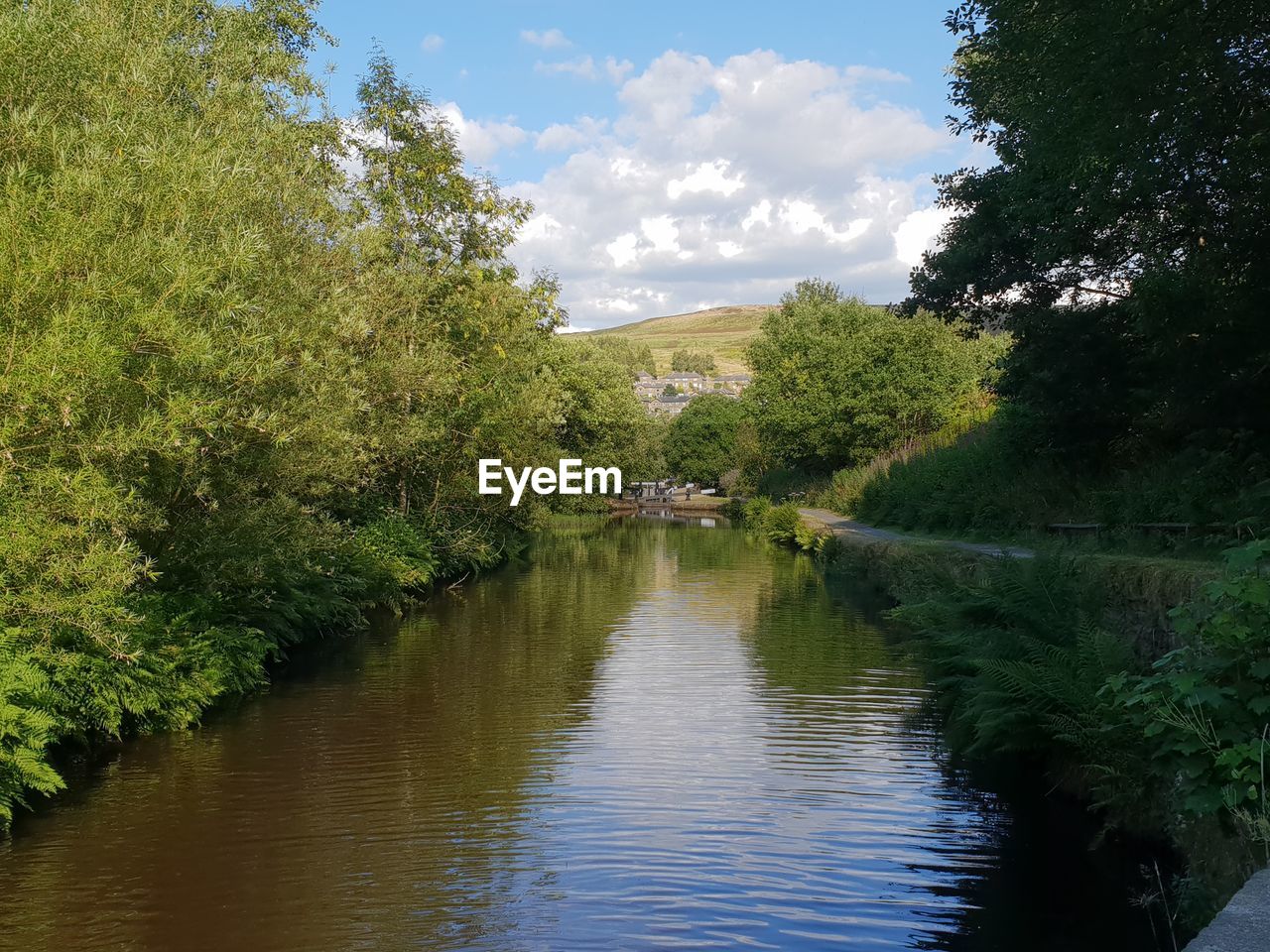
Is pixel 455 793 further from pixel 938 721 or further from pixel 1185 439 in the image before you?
pixel 1185 439

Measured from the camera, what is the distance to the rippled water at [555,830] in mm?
7586

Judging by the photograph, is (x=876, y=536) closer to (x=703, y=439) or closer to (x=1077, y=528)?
(x=1077, y=528)

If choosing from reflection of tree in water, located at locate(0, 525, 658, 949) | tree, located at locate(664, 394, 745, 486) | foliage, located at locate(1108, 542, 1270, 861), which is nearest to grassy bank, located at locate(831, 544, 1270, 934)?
foliage, located at locate(1108, 542, 1270, 861)

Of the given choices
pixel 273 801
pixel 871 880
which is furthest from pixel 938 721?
pixel 273 801

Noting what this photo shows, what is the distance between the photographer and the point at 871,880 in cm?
838

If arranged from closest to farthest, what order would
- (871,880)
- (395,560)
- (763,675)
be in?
(871,880)
(763,675)
(395,560)

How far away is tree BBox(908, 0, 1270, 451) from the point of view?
11.8 meters

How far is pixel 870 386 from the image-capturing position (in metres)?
48.4

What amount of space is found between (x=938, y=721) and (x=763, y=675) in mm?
3526

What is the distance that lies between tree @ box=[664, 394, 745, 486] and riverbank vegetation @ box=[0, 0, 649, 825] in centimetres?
8351

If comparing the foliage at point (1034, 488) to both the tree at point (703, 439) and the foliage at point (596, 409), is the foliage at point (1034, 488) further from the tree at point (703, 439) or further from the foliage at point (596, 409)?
the tree at point (703, 439)

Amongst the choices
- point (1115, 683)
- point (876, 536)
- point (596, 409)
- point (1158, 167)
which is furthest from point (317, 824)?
point (596, 409)

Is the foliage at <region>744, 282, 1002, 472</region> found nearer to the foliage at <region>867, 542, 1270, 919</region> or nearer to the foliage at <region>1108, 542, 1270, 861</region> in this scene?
the foliage at <region>867, 542, 1270, 919</region>

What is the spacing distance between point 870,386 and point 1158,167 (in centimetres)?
3573
